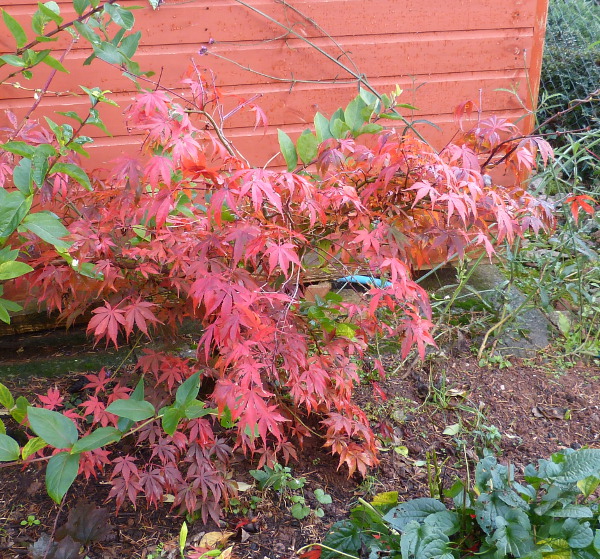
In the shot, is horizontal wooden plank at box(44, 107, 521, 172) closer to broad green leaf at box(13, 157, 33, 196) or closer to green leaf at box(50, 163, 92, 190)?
green leaf at box(50, 163, 92, 190)

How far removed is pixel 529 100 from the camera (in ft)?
12.4

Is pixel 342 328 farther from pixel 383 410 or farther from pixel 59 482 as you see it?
pixel 59 482

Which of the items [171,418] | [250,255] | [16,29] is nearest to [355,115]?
[250,255]

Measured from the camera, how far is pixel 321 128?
2145 millimetres

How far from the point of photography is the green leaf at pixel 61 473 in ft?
4.96

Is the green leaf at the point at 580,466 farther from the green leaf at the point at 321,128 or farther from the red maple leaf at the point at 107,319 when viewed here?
the red maple leaf at the point at 107,319

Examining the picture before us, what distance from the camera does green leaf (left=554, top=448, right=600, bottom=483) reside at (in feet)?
5.37

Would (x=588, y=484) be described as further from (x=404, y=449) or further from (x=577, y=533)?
(x=404, y=449)

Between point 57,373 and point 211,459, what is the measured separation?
123 cm

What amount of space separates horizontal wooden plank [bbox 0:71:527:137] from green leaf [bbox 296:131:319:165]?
1.44m

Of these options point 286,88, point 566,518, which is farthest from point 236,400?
point 286,88

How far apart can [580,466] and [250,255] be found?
3.57 feet

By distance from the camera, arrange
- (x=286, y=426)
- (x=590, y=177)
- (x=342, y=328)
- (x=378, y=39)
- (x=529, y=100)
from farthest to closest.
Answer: (x=590, y=177) < (x=529, y=100) < (x=378, y=39) < (x=286, y=426) < (x=342, y=328)

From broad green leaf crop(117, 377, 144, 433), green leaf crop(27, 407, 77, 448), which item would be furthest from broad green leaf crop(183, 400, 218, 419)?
green leaf crop(27, 407, 77, 448)
